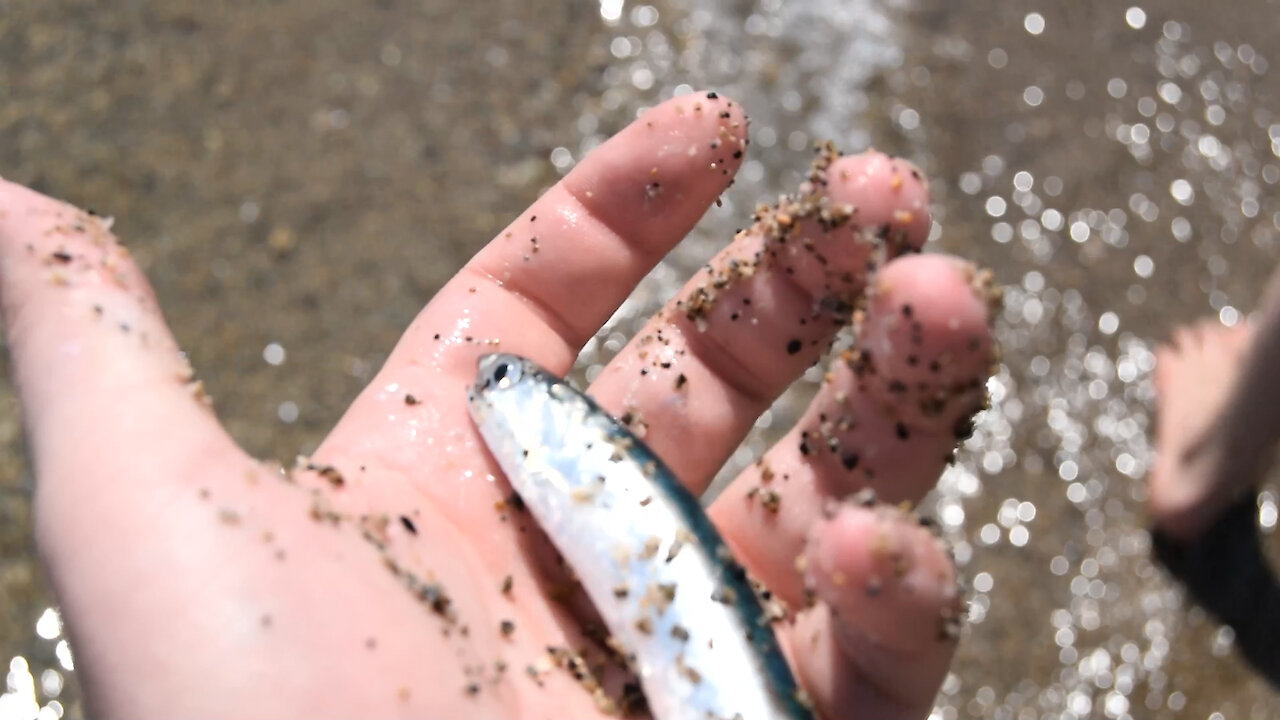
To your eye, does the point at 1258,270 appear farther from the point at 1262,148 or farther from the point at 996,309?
the point at 996,309

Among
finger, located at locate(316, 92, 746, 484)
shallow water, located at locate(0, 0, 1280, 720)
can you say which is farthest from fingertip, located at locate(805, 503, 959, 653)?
shallow water, located at locate(0, 0, 1280, 720)

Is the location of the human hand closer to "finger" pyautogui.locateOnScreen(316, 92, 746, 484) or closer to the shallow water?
"finger" pyautogui.locateOnScreen(316, 92, 746, 484)

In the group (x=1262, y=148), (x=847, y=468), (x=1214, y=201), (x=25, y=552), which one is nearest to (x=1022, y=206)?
(x=1214, y=201)

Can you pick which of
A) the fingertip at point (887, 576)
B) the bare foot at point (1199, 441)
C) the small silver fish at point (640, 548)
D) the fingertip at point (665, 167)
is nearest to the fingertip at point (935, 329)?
the fingertip at point (887, 576)

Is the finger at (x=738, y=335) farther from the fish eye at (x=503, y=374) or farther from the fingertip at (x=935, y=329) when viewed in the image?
the fingertip at (x=935, y=329)

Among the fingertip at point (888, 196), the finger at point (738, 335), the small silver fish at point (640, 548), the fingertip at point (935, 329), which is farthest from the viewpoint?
the finger at point (738, 335)

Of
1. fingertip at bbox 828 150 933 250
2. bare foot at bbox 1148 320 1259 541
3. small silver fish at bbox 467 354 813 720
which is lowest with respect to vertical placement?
small silver fish at bbox 467 354 813 720
